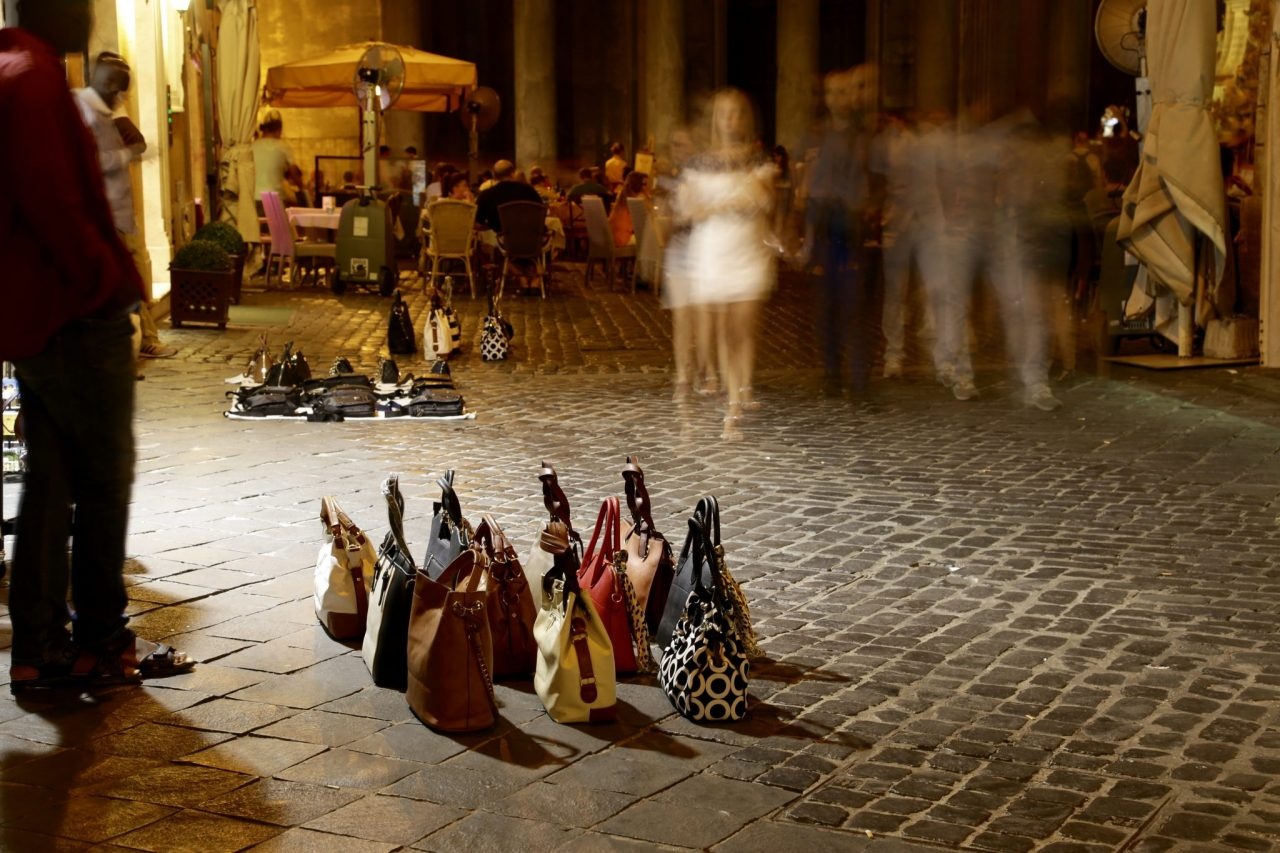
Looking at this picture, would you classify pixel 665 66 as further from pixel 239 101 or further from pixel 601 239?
pixel 239 101

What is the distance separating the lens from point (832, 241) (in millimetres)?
9812

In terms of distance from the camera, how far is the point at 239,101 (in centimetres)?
1802

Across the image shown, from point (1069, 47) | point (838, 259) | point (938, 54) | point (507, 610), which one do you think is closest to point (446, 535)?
point (507, 610)

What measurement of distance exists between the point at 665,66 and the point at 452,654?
917 inches

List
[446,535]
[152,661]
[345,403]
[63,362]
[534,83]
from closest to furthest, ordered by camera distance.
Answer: [63,362]
[152,661]
[446,535]
[345,403]
[534,83]

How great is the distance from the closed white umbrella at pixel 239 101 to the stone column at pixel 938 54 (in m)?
12.3

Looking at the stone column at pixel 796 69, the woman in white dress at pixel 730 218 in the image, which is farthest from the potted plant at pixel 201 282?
the stone column at pixel 796 69

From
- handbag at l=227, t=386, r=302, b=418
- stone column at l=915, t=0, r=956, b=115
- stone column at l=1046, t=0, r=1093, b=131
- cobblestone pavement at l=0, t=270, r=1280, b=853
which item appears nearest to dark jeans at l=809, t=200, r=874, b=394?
cobblestone pavement at l=0, t=270, r=1280, b=853

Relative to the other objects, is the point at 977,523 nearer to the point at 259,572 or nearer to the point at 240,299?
the point at 259,572

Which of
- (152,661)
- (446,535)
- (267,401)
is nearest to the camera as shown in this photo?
(152,661)

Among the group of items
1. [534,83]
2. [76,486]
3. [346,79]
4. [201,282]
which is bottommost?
[76,486]

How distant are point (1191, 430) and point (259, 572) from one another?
17.6ft

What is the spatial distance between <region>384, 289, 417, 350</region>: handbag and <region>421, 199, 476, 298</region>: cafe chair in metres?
3.69

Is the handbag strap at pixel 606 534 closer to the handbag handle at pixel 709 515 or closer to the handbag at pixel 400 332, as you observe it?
the handbag handle at pixel 709 515
